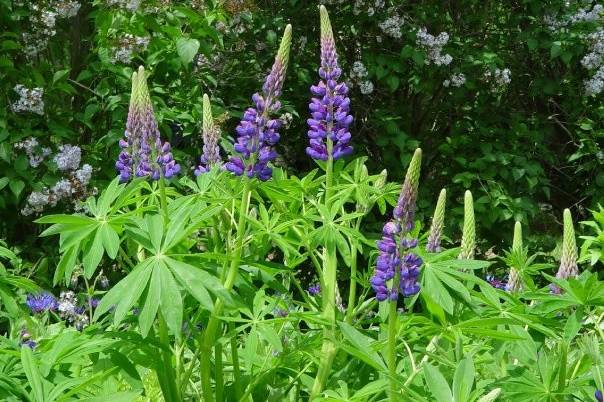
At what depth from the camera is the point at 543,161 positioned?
19.7 ft

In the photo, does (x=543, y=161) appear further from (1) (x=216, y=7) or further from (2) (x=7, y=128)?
(2) (x=7, y=128)

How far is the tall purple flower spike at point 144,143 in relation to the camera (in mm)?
2068

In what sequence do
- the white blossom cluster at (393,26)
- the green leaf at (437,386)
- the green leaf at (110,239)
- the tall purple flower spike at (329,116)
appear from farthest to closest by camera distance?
the white blossom cluster at (393,26) < the tall purple flower spike at (329,116) < the green leaf at (110,239) < the green leaf at (437,386)

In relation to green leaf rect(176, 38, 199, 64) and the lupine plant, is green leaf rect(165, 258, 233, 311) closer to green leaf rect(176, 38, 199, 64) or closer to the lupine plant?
the lupine plant

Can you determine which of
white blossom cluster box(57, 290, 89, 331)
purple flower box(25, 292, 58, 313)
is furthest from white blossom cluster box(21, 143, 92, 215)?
purple flower box(25, 292, 58, 313)

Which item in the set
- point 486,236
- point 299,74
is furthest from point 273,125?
point 486,236

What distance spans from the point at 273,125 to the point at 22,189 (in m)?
2.85

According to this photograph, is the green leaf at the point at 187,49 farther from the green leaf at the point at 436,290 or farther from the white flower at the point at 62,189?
the green leaf at the point at 436,290

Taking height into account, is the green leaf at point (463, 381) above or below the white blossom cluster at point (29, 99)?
below

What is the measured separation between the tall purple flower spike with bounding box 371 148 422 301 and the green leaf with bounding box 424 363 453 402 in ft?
0.63

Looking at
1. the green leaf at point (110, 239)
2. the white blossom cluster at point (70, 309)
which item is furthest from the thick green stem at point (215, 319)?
the white blossom cluster at point (70, 309)

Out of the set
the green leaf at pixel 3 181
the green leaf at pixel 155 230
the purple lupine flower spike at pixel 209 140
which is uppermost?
the purple lupine flower spike at pixel 209 140

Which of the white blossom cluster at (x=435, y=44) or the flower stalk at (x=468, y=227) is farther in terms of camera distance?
the white blossom cluster at (x=435, y=44)

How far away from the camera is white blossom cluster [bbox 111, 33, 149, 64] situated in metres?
4.64
